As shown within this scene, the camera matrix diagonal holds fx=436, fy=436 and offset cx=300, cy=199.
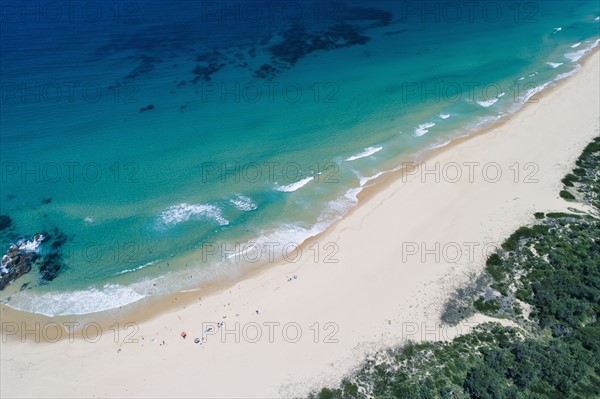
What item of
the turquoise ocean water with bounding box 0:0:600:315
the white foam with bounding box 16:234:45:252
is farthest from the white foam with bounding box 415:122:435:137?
the white foam with bounding box 16:234:45:252

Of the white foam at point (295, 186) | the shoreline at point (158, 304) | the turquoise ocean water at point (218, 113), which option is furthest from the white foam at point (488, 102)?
the white foam at point (295, 186)

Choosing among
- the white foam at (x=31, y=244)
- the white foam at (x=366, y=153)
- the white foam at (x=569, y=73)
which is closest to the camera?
the white foam at (x=31, y=244)

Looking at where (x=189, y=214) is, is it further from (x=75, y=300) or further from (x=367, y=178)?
(x=367, y=178)

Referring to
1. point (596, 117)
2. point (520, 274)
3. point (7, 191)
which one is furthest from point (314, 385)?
point (596, 117)

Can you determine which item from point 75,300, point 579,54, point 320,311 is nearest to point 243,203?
point 320,311

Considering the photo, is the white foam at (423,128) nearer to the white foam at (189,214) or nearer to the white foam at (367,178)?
the white foam at (367,178)

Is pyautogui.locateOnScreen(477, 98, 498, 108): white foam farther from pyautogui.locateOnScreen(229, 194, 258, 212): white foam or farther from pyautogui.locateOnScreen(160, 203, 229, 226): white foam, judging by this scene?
pyautogui.locateOnScreen(160, 203, 229, 226): white foam
